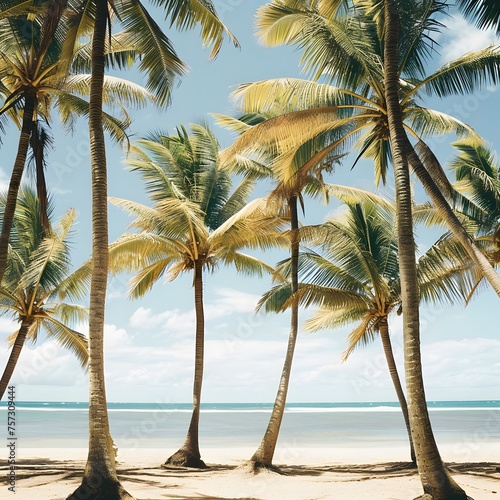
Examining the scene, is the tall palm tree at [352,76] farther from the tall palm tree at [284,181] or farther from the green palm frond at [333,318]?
the green palm frond at [333,318]

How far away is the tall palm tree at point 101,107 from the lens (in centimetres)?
870

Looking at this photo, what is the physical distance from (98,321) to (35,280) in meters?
7.71

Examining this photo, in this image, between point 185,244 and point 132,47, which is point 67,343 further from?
point 132,47

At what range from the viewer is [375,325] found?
16797 mm

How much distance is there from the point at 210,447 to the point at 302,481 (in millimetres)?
16172

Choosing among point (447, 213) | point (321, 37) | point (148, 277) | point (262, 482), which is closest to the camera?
point (447, 213)

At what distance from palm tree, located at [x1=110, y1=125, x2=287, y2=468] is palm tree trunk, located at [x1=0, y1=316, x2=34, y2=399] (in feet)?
10.4

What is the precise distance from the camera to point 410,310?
9375 mm

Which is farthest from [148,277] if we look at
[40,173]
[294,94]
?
[294,94]

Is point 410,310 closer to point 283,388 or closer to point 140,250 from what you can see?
point 283,388

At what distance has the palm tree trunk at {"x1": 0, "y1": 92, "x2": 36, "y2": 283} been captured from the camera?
11680 millimetres

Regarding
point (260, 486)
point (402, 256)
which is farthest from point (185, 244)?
point (402, 256)

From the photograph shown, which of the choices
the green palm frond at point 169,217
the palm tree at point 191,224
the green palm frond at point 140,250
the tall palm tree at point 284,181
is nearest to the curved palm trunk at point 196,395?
the palm tree at point 191,224

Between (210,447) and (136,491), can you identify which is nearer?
(136,491)
